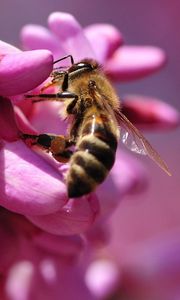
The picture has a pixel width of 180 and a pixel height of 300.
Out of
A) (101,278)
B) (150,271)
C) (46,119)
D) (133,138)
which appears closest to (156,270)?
(150,271)

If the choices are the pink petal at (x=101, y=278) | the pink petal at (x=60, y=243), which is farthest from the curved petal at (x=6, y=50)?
the pink petal at (x=101, y=278)

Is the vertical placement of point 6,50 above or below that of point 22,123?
above

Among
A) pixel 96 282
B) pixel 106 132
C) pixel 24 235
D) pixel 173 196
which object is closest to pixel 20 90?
pixel 106 132

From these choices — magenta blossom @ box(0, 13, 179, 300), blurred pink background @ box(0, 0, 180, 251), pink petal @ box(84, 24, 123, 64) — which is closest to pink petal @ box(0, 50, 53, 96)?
magenta blossom @ box(0, 13, 179, 300)

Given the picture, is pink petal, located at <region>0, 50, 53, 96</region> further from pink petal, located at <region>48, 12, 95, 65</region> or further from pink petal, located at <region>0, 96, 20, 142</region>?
pink petal, located at <region>48, 12, 95, 65</region>

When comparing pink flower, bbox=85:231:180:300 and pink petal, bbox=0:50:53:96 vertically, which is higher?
pink petal, bbox=0:50:53:96

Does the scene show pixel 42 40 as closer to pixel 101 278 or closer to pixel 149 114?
pixel 149 114
